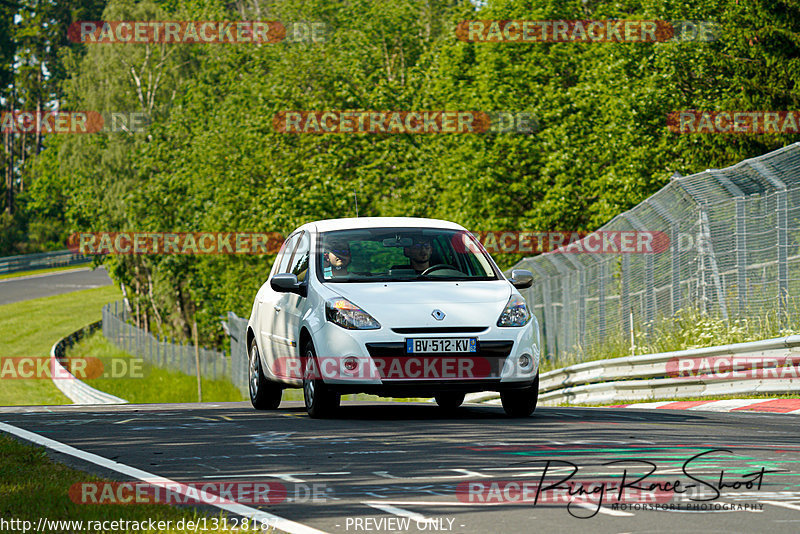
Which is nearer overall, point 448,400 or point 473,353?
point 473,353

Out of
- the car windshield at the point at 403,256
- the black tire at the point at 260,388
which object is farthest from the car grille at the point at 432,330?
the black tire at the point at 260,388

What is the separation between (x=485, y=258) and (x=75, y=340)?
58.0m

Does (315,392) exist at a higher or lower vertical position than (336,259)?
lower

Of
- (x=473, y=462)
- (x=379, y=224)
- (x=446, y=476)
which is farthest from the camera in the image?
(x=379, y=224)

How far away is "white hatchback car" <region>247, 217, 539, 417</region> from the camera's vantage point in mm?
11453

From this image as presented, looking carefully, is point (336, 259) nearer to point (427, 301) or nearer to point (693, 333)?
point (427, 301)

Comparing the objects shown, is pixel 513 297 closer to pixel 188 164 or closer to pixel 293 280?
pixel 293 280

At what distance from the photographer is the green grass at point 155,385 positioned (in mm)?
46156

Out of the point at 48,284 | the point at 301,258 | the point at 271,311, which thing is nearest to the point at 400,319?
the point at 301,258

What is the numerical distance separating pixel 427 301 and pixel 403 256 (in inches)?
51.2

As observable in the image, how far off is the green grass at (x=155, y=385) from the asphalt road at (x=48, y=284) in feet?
84.5

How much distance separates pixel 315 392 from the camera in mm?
12094

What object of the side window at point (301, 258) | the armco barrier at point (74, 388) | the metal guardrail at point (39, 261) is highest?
the metal guardrail at point (39, 261)

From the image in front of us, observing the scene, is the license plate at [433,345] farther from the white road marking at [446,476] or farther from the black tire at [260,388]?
the white road marking at [446,476]
